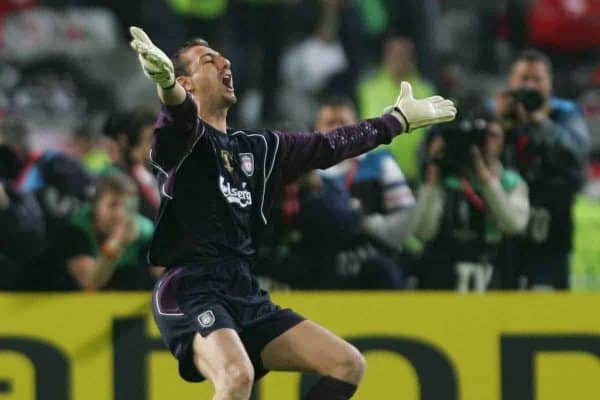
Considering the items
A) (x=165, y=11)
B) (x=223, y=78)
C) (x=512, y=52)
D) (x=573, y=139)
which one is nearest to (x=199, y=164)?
(x=223, y=78)

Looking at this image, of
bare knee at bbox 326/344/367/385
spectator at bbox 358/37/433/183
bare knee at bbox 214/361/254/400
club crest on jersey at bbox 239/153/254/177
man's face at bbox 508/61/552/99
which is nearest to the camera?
bare knee at bbox 214/361/254/400

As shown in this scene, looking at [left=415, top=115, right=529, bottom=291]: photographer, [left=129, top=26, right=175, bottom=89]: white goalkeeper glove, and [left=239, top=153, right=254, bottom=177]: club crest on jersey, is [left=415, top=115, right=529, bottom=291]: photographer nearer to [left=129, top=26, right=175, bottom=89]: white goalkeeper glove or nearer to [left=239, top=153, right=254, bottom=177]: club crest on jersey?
[left=239, top=153, right=254, bottom=177]: club crest on jersey

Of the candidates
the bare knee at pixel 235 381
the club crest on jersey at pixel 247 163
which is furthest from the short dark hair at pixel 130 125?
the bare knee at pixel 235 381

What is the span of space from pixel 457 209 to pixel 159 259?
2.28 meters

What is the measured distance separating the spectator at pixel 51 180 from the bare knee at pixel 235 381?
2379 mm

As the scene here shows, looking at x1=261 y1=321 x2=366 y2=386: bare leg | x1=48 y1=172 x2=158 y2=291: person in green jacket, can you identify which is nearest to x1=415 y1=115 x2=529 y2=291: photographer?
x1=48 y1=172 x2=158 y2=291: person in green jacket

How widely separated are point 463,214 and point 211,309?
2317 millimetres

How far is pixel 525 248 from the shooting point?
364 inches

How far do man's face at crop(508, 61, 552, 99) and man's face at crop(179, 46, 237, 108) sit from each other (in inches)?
96.4

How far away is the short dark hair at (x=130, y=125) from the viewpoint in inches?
383

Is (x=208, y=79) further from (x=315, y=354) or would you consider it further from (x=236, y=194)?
(x=315, y=354)

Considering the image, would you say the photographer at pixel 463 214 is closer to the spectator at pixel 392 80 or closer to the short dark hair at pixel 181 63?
the short dark hair at pixel 181 63

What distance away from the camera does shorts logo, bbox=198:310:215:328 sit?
23.8 ft

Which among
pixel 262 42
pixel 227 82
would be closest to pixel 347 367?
pixel 227 82
